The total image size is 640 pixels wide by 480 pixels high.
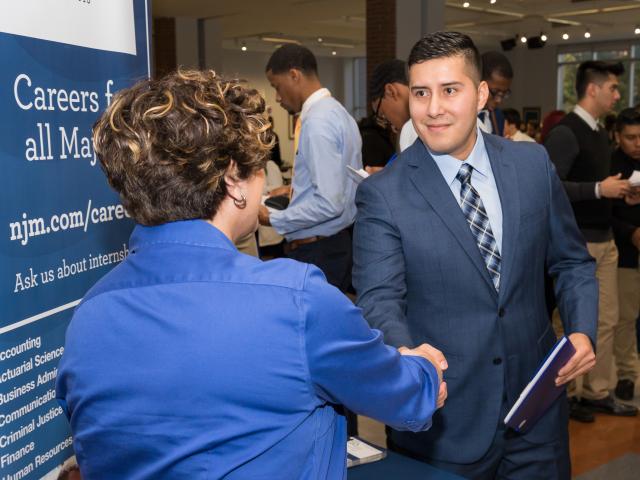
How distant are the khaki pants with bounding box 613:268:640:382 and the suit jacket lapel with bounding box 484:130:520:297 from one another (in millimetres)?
2939

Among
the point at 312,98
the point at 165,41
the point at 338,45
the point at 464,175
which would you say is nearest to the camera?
the point at 464,175

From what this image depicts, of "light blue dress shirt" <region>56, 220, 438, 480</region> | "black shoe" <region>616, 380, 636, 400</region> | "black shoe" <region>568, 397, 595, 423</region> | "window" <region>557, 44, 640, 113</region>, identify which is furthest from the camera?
"window" <region>557, 44, 640, 113</region>

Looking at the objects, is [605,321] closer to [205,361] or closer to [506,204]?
[506,204]

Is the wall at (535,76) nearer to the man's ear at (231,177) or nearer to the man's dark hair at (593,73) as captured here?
the man's dark hair at (593,73)

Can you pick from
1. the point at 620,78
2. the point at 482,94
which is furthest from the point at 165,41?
the point at 482,94

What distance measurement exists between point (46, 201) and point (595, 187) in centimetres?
302

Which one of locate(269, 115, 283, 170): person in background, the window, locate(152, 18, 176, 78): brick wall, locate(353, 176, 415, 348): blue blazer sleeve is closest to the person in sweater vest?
locate(269, 115, 283, 170): person in background

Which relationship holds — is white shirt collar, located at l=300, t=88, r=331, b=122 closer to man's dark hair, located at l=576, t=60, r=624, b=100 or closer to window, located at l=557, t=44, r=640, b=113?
man's dark hair, located at l=576, t=60, r=624, b=100

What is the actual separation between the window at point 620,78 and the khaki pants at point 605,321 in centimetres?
1446

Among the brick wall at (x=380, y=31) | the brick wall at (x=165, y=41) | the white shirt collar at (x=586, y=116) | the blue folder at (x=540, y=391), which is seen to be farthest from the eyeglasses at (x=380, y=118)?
the brick wall at (x=165, y=41)

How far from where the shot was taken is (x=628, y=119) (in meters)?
4.26

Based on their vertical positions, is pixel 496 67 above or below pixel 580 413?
above

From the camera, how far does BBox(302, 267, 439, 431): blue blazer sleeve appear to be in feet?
3.30

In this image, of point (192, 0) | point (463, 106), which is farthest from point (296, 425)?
point (192, 0)
